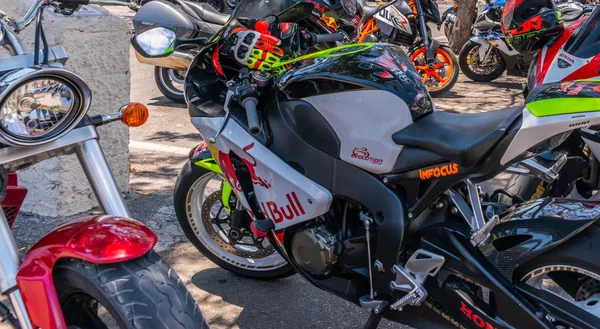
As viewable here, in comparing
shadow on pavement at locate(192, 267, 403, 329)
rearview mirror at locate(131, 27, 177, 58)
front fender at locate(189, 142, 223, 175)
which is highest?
rearview mirror at locate(131, 27, 177, 58)

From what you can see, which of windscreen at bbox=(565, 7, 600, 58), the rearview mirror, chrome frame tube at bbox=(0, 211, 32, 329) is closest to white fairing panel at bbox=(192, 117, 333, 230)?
the rearview mirror

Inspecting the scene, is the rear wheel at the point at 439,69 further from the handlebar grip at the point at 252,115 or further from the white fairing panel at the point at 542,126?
the white fairing panel at the point at 542,126

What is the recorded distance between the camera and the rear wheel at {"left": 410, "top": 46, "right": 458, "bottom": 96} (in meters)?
8.07

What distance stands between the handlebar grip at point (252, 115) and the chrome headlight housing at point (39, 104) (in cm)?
79

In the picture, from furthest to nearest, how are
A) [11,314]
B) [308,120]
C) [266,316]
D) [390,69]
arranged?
[266,316] → [308,120] → [390,69] → [11,314]

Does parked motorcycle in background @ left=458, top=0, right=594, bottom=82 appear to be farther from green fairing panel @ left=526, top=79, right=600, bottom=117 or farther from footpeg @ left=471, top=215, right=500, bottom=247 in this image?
footpeg @ left=471, top=215, right=500, bottom=247

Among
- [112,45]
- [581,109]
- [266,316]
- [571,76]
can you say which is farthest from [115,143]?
[581,109]

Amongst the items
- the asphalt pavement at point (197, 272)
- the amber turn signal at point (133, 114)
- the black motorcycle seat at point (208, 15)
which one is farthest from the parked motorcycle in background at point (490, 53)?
the amber turn signal at point (133, 114)

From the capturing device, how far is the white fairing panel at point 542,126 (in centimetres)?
214

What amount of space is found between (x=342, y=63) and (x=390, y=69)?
0.19m

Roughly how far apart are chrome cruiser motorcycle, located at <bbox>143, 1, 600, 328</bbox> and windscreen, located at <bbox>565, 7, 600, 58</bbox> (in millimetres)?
1258

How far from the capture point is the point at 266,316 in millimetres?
3354

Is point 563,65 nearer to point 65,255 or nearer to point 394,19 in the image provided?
point 65,255

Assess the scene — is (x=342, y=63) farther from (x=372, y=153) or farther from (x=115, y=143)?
(x=115, y=143)
